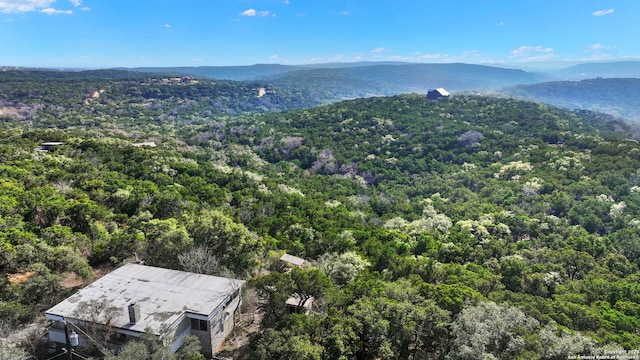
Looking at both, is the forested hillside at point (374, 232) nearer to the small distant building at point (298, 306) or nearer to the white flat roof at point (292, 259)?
the small distant building at point (298, 306)

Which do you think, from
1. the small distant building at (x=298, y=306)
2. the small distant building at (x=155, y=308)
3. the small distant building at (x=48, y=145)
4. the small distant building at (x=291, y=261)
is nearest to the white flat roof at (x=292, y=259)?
the small distant building at (x=291, y=261)

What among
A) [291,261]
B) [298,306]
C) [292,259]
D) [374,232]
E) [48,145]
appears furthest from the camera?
[48,145]

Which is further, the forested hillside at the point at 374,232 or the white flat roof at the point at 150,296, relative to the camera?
the forested hillside at the point at 374,232

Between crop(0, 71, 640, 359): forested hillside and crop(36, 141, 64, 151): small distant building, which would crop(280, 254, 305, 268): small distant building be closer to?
crop(0, 71, 640, 359): forested hillside

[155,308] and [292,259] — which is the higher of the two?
[155,308]

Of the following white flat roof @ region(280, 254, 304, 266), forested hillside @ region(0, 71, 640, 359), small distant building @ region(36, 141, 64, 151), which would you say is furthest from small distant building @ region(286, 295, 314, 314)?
small distant building @ region(36, 141, 64, 151)

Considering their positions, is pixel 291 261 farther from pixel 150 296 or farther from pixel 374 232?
pixel 374 232

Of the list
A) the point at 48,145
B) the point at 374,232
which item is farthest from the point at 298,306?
the point at 48,145
